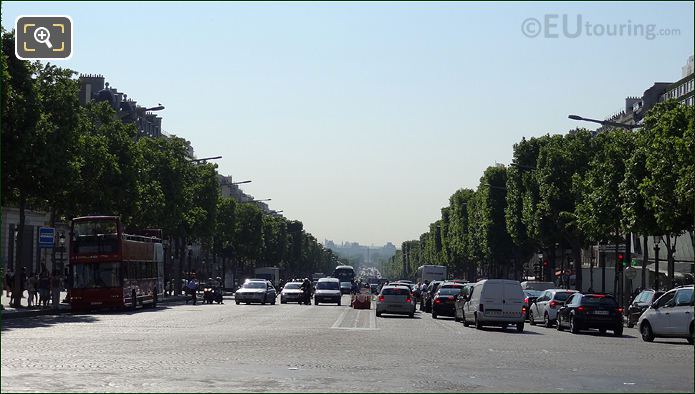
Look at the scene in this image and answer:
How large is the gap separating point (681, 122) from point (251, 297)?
37.1m

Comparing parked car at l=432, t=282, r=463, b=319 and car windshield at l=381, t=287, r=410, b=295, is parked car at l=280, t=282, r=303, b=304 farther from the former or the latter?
car windshield at l=381, t=287, r=410, b=295

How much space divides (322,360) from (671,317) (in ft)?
52.4

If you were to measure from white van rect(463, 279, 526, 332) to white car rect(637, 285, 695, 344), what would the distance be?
6.27 meters

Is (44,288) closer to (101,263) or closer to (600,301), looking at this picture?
(101,263)

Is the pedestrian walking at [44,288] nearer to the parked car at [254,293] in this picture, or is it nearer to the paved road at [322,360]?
the paved road at [322,360]

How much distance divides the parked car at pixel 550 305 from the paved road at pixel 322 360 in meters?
9.82

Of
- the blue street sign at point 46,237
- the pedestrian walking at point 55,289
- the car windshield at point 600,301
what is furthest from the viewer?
the pedestrian walking at point 55,289

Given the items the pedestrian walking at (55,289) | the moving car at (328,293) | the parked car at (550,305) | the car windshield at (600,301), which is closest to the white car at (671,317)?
the car windshield at (600,301)

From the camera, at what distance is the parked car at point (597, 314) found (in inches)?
1660

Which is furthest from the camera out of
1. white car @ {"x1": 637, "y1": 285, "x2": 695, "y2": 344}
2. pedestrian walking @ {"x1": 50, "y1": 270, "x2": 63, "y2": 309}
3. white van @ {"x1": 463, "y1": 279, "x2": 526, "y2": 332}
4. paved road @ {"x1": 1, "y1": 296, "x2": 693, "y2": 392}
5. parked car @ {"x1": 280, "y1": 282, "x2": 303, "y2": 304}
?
parked car @ {"x1": 280, "y1": 282, "x2": 303, "y2": 304}

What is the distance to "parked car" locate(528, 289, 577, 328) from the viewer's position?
160ft

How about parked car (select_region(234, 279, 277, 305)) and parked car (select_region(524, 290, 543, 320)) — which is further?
parked car (select_region(234, 279, 277, 305))

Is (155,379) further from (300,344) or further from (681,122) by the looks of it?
(681,122)

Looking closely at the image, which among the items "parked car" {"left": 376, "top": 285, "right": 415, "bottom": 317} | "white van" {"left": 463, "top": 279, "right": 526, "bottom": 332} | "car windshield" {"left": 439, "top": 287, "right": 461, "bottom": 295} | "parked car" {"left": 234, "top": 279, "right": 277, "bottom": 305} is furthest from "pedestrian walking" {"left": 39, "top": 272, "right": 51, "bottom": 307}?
"white van" {"left": 463, "top": 279, "right": 526, "bottom": 332}
